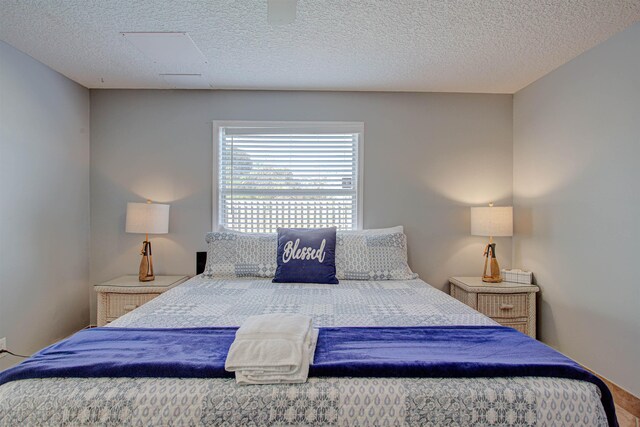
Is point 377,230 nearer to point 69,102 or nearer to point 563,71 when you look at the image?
point 563,71

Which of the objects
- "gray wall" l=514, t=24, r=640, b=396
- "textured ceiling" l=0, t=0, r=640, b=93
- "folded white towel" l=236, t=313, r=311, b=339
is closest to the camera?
"folded white towel" l=236, t=313, r=311, b=339

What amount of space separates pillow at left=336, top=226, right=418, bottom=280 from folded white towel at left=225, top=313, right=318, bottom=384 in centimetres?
141

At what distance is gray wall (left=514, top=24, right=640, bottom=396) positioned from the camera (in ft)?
6.83

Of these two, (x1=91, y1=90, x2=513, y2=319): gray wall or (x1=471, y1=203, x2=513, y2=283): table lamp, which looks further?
(x1=91, y1=90, x2=513, y2=319): gray wall

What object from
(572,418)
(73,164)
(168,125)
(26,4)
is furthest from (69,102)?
(572,418)

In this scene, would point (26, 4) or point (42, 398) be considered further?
point (26, 4)

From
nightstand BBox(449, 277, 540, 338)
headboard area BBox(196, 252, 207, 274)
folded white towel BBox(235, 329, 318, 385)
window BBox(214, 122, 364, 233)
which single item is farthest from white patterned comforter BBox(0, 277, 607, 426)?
window BBox(214, 122, 364, 233)

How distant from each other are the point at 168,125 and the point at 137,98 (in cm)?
36

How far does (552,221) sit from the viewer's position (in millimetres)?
2734

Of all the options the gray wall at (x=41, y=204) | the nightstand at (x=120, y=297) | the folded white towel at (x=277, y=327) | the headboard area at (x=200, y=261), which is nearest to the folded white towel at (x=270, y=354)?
the folded white towel at (x=277, y=327)

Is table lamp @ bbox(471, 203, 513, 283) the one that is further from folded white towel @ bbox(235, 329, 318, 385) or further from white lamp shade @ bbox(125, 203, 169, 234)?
white lamp shade @ bbox(125, 203, 169, 234)

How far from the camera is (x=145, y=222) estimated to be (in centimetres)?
284

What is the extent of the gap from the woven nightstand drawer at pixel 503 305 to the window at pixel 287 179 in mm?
1181

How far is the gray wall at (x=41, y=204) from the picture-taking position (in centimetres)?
236
